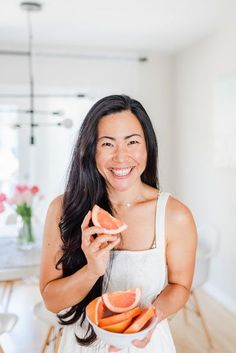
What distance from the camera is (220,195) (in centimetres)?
364

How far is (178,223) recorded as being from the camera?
1.21m

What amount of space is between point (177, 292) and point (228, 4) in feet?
7.71

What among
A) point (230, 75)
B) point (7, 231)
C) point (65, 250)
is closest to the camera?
point (65, 250)

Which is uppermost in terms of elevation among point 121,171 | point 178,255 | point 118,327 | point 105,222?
point 121,171

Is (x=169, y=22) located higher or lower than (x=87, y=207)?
higher

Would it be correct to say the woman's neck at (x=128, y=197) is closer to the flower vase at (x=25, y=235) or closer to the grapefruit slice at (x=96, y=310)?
the grapefruit slice at (x=96, y=310)

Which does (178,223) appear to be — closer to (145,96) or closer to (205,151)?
(205,151)

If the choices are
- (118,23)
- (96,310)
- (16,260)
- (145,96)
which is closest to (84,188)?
(96,310)

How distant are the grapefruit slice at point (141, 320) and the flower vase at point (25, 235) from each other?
1.83 meters

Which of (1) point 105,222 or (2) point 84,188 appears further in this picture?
(2) point 84,188

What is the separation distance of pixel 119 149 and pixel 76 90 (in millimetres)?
3157

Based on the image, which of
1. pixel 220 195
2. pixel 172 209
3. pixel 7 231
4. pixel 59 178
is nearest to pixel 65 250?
pixel 172 209

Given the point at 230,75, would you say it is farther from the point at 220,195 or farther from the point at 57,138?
the point at 57,138

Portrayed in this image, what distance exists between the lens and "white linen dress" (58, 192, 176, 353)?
1212 mm
